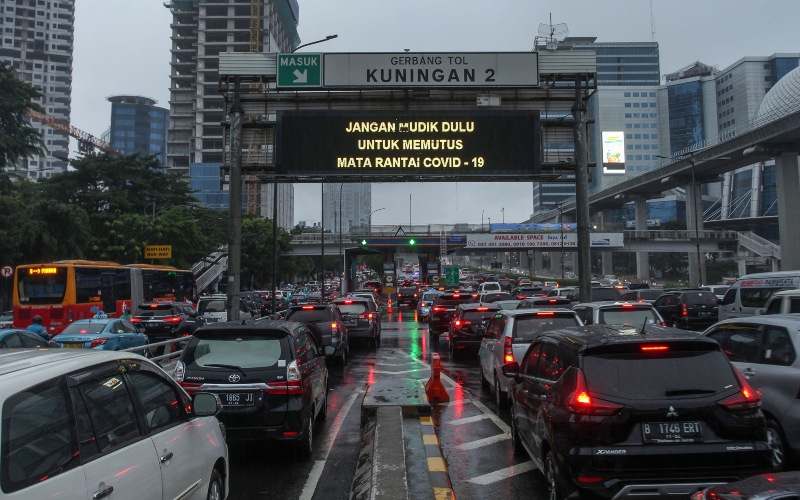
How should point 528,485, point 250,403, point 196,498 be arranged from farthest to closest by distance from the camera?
1. point 250,403
2. point 528,485
3. point 196,498

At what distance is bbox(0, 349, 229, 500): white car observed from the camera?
2898 mm

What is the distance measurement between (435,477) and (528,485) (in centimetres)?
106

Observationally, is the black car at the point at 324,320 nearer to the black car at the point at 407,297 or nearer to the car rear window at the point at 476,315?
the car rear window at the point at 476,315

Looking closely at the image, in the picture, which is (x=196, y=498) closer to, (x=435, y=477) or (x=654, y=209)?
(x=435, y=477)

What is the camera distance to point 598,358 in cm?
509

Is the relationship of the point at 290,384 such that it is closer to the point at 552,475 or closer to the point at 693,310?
the point at 552,475

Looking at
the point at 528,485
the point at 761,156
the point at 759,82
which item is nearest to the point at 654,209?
the point at 759,82

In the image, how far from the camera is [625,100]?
165375mm

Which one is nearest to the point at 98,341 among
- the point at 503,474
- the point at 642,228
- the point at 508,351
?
the point at 508,351

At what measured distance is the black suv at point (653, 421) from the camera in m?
4.66

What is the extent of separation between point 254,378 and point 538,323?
215 inches

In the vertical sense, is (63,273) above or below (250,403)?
above

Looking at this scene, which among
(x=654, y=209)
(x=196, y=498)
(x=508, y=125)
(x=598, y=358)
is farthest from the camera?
(x=654, y=209)

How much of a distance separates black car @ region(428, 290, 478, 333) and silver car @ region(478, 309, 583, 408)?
12.3 metres
